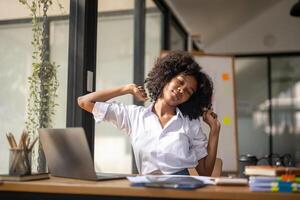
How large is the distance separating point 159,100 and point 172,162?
306 mm

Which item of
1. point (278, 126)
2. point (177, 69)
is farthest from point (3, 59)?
point (278, 126)

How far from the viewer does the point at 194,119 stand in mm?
1820

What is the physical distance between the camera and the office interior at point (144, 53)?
195 centimetres

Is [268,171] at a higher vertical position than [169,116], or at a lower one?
lower

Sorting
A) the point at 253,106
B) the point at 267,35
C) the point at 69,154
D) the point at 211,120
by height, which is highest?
the point at 267,35

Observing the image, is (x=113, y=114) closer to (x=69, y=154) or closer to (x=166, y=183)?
(x=69, y=154)

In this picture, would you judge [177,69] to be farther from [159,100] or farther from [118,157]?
[118,157]

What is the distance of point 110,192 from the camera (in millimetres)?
1144

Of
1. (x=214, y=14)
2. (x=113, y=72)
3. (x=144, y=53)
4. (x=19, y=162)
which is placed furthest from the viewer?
(x=214, y=14)

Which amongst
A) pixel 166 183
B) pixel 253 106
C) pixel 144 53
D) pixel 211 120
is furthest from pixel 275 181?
pixel 253 106

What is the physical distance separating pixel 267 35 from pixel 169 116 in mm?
4842

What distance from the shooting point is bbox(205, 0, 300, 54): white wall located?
19.9ft

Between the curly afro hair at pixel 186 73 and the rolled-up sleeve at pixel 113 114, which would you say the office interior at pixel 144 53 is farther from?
the curly afro hair at pixel 186 73

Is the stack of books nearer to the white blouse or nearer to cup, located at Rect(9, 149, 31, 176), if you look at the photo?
the white blouse
